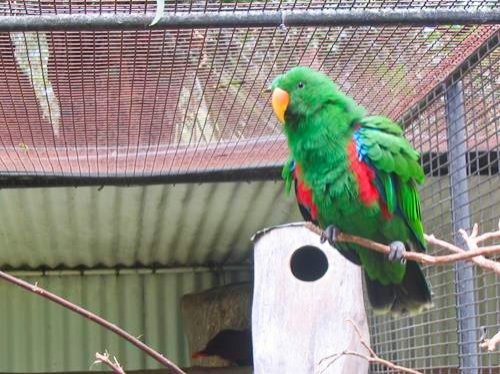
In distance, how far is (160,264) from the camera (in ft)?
18.2

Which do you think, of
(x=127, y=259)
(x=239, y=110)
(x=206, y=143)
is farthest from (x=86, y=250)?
(x=239, y=110)

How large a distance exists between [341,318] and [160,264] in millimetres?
2549

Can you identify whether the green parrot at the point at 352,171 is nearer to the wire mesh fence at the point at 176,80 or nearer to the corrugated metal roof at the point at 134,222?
the wire mesh fence at the point at 176,80

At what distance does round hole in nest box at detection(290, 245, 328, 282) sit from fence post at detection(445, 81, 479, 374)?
62 centimetres

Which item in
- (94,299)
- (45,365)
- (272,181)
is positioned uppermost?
(272,181)

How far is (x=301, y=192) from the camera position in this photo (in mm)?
2619

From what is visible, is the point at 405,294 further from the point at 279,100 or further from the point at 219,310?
the point at 219,310

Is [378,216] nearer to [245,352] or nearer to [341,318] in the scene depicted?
[341,318]

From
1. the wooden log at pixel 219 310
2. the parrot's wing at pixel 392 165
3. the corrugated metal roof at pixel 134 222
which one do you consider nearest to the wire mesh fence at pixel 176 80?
the parrot's wing at pixel 392 165

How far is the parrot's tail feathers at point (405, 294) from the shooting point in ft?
8.60

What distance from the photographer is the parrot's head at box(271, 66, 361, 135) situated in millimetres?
2508

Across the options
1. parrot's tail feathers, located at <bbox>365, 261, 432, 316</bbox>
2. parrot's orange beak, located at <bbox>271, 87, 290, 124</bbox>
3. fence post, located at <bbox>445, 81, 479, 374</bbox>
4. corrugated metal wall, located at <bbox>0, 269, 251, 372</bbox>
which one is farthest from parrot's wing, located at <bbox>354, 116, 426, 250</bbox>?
corrugated metal wall, located at <bbox>0, 269, 251, 372</bbox>

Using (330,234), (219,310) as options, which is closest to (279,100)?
(330,234)

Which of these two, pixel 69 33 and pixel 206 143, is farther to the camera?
pixel 206 143
